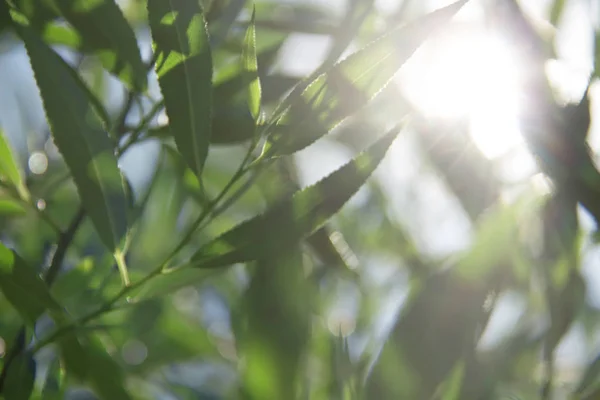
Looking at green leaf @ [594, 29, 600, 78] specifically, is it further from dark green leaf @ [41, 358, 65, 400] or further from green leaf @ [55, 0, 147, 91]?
dark green leaf @ [41, 358, 65, 400]

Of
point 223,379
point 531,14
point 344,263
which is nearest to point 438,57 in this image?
point 531,14

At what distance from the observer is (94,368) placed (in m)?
0.43

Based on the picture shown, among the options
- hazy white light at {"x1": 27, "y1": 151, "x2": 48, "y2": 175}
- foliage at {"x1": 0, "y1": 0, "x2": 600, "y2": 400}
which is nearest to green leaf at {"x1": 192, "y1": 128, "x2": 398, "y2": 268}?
foliage at {"x1": 0, "y1": 0, "x2": 600, "y2": 400}

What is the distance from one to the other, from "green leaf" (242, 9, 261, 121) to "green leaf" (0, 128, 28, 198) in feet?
0.52

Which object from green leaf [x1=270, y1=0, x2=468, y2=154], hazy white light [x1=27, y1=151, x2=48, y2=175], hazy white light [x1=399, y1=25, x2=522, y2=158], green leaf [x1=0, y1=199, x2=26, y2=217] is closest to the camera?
green leaf [x1=270, y1=0, x2=468, y2=154]

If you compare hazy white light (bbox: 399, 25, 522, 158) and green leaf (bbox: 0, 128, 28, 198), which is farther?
hazy white light (bbox: 399, 25, 522, 158)

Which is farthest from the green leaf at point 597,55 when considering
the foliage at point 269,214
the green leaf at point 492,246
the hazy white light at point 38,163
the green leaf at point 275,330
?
the hazy white light at point 38,163

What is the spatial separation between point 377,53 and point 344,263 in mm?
271

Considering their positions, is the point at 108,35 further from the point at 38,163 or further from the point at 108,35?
the point at 38,163

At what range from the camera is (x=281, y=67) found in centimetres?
77

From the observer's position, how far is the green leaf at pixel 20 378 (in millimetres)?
366

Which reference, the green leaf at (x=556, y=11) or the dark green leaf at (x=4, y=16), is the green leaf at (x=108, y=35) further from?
the green leaf at (x=556, y=11)

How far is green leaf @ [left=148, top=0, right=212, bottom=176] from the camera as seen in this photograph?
366 mm

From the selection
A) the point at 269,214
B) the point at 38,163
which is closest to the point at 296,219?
the point at 269,214
